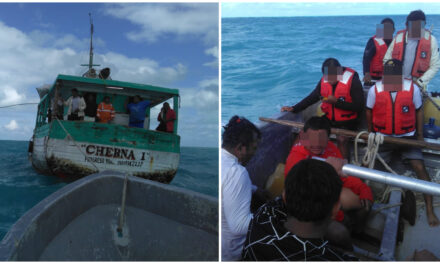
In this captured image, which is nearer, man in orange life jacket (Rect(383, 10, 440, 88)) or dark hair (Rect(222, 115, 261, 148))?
dark hair (Rect(222, 115, 261, 148))

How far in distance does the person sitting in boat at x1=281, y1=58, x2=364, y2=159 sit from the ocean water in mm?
5197

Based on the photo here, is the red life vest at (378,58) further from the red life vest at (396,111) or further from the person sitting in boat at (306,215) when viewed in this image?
the person sitting in boat at (306,215)

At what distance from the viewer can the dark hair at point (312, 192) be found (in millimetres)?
1332

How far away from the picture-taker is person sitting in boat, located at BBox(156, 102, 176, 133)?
8.74m

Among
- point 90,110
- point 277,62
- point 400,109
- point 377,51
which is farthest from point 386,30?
point 277,62

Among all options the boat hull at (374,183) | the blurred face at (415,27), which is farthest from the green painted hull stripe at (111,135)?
the blurred face at (415,27)

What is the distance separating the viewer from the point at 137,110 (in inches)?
375

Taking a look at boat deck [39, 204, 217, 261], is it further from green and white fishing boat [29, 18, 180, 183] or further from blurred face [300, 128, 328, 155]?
green and white fishing boat [29, 18, 180, 183]

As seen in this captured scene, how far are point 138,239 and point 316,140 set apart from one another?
5.00 ft

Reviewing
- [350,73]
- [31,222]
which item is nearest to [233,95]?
[350,73]

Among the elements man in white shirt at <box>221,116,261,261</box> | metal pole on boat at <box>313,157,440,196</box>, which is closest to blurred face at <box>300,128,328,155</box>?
man in white shirt at <box>221,116,261,261</box>

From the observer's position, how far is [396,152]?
3.43m

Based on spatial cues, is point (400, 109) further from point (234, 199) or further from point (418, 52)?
point (234, 199)

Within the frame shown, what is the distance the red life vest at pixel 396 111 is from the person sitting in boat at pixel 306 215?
219 cm
